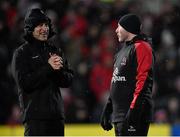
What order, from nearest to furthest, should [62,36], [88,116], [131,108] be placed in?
[131,108]
[88,116]
[62,36]

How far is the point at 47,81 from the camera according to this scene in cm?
721

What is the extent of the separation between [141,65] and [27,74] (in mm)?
1208

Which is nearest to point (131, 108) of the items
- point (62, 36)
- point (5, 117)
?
point (5, 117)

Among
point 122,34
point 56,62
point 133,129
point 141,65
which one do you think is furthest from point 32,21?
point 133,129

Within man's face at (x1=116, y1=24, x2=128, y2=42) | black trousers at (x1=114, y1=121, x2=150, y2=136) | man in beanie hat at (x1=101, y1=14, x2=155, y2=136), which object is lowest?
black trousers at (x1=114, y1=121, x2=150, y2=136)

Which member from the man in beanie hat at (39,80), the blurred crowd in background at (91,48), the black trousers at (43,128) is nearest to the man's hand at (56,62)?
the man in beanie hat at (39,80)

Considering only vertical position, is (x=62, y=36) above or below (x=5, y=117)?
above

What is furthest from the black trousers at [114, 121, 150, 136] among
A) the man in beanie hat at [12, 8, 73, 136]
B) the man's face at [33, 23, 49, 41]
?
the man's face at [33, 23, 49, 41]

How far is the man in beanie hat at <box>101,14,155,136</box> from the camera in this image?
7133 mm

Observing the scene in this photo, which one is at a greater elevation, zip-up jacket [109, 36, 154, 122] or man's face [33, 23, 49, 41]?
man's face [33, 23, 49, 41]

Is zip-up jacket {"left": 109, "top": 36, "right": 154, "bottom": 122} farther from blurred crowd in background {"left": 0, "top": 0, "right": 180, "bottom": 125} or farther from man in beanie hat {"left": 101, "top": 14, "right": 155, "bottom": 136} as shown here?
blurred crowd in background {"left": 0, "top": 0, "right": 180, "bottom": 125}

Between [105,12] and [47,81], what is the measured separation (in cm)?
807

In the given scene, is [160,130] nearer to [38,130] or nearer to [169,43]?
[169,43]

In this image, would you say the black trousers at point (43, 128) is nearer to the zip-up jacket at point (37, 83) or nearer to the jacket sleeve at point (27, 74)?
the zip-up jacket at point (37, 83)
